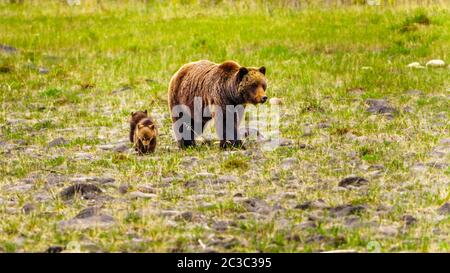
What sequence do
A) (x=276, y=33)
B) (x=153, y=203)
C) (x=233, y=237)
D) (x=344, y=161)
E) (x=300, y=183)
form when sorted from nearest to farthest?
(x=233, y=237), (x=153, y=203), (x=300, y=183), (x=344, y=161), (x=276, y=33)

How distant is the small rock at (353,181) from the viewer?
10594 mm

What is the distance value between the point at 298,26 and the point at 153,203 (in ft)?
59.2

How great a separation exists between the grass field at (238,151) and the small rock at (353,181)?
17 centimetres

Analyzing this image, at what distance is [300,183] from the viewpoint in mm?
10797

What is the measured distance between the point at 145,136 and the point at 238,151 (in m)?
1.37

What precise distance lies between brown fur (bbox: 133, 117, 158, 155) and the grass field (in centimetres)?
18

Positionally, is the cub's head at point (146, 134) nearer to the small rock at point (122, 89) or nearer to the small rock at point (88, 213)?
the small rock at point (88, 213)

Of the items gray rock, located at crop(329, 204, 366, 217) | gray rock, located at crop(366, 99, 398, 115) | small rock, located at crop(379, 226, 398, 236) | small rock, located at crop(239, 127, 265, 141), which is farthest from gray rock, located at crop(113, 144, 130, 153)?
small rock, located at crop(379, 226, 398, 236)

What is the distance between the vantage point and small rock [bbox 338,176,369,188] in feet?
34.8

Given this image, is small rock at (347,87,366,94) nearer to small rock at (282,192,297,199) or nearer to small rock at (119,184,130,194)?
small rock at (282,192,297,199)

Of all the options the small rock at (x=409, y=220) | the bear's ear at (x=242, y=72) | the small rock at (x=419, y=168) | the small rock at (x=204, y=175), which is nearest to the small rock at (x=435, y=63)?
the bear's ear at (x=242, y=72)

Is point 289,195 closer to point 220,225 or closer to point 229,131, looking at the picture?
point 220,225

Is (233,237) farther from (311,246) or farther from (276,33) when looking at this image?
(276,33)
